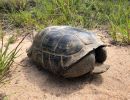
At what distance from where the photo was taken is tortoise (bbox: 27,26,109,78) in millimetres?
3529

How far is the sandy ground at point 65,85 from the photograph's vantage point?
3.48 metres

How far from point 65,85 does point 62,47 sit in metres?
0.47

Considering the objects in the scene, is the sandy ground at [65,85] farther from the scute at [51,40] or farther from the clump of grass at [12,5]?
the clump of grass at [12,5]

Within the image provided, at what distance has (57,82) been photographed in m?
3.74

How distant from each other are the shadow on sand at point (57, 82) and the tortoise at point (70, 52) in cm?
13

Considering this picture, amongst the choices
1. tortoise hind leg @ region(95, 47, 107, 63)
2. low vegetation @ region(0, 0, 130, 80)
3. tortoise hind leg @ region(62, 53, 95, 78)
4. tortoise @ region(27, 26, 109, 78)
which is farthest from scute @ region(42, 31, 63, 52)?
low vegetation @ region(0, 0, 130, 80)

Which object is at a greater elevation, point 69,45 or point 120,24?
point 69,45

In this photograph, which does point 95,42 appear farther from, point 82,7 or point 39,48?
point 82,7

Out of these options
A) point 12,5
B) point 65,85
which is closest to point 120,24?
point 65,85

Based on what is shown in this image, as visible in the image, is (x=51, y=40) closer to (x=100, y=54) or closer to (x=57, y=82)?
(x=57, y=82)

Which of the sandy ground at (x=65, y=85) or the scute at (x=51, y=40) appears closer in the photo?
the sandy ground at (x=65, y=85)

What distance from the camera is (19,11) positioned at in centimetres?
586

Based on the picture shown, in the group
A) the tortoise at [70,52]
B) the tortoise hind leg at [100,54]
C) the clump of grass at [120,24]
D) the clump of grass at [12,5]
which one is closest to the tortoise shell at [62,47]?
the tortoise at [70,52]

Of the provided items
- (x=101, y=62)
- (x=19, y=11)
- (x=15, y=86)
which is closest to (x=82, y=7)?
(x=19, y=11)
